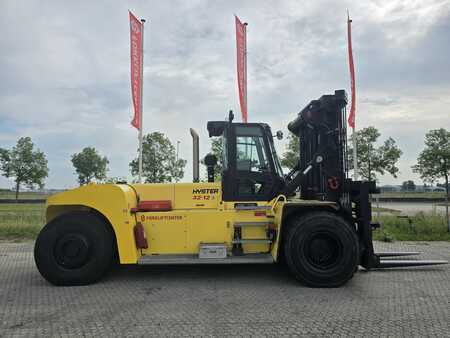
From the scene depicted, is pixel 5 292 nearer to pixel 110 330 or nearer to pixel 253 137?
pixel 110 330

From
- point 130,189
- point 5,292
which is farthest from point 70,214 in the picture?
point 5,292

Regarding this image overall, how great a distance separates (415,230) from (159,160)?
47.3 feet

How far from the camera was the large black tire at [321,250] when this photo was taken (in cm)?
561

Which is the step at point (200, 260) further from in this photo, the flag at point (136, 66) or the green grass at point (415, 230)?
the flag at point (136, 66)

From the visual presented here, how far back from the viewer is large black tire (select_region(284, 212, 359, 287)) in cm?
561

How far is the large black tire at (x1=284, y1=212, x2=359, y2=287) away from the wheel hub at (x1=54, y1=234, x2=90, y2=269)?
3255mm

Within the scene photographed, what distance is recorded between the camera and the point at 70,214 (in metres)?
6.00

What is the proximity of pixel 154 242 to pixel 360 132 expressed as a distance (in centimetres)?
1904

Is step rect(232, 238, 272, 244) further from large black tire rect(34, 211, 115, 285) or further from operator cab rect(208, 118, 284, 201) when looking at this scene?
large black tire rect(34, 211, 115, 285)

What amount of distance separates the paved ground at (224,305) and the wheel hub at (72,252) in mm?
399

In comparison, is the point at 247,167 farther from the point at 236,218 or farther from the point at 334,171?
the point at 334,171

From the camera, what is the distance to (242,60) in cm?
1380

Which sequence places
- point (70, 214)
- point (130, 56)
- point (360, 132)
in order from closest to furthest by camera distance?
point (70, 214), point (130, 56), point (360, 132)

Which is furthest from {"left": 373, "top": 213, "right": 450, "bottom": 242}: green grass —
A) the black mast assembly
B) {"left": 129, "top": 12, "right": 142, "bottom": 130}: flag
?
{"left": 129, "top": 12, "right": 142, "bottom": 130}: flag
